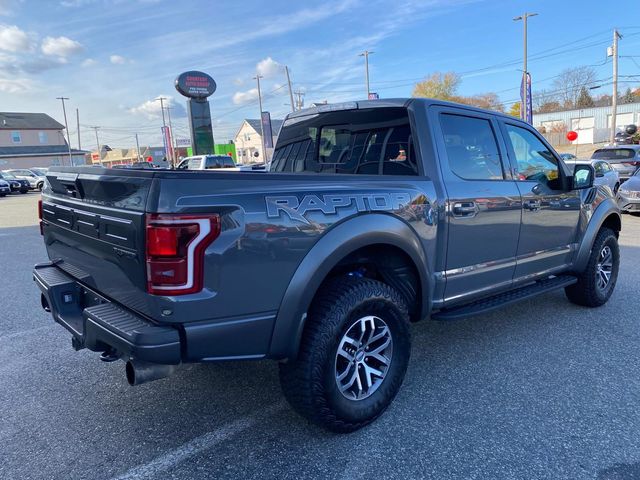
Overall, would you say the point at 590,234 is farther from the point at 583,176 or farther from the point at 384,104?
the point at 384,104

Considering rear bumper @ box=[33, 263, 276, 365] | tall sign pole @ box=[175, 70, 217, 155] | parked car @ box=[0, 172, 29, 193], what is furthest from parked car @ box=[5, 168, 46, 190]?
rear bumper @ box=[33, 263, 276, 365]

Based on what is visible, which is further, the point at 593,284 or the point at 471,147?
the point at 593,284

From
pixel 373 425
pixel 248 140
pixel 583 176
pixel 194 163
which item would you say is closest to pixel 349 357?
pixel 373 425

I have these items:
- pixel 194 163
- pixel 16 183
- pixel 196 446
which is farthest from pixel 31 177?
pixel 196 446

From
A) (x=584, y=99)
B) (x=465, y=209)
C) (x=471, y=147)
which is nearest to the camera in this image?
(x=465, y=209)

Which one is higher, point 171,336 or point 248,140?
point 248,140

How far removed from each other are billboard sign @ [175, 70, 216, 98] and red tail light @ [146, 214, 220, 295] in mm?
30076

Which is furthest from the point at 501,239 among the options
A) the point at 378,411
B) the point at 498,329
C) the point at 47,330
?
the point at 47,330

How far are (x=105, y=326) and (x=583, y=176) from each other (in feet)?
13.4

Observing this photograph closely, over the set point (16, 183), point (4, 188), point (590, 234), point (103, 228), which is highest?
point (16, 183)

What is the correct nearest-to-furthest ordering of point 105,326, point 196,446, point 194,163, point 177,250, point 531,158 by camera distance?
1. point 177,250
2. point 105,326
3. point 196,446
4. point 531,158
5. point 194,163

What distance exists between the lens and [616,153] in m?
16.4

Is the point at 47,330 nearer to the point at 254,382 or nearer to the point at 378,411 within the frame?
the point at 254,382

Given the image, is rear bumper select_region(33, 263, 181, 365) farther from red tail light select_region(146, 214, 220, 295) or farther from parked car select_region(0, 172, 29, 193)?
parked car select_region(0, 172, 29, 193)
